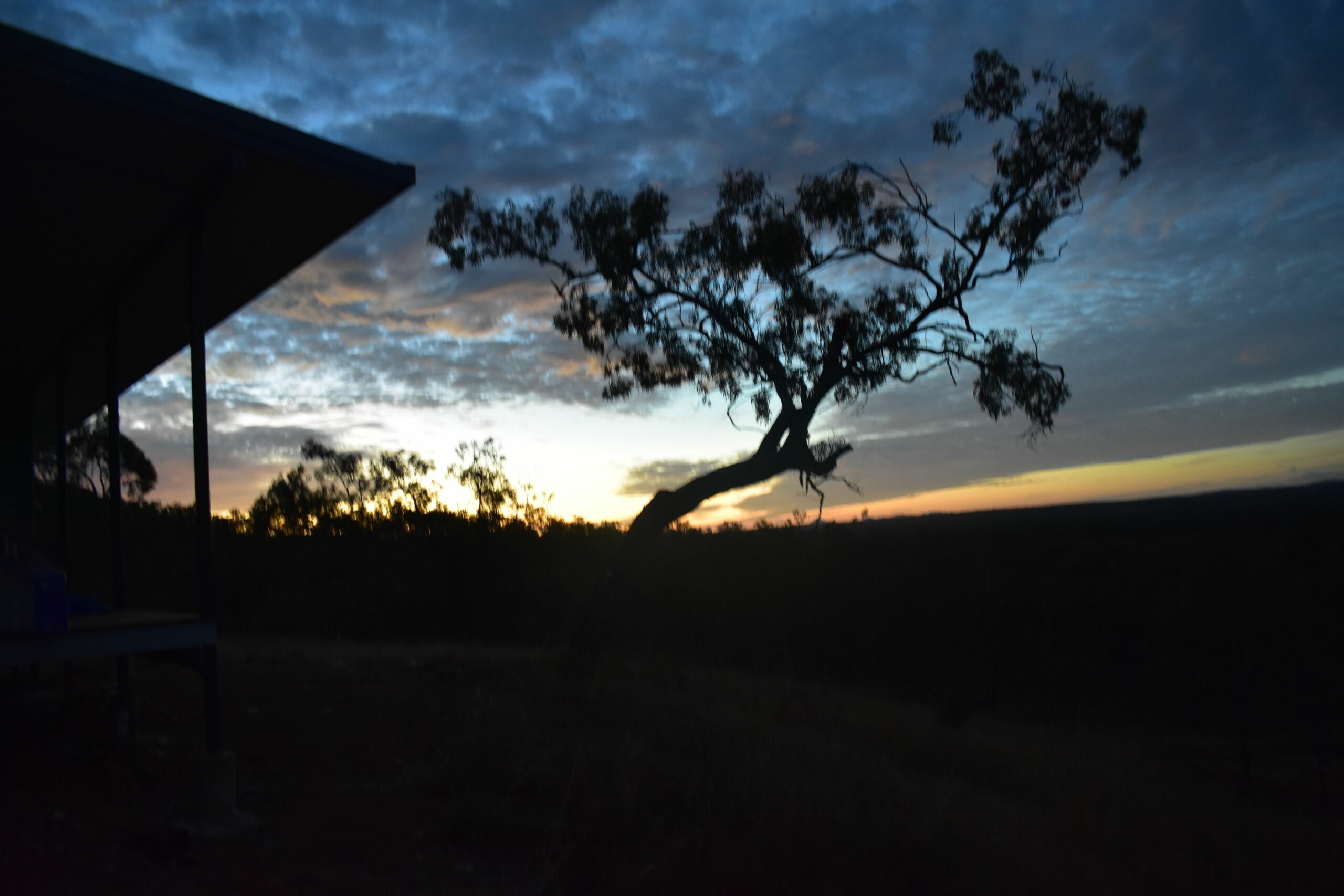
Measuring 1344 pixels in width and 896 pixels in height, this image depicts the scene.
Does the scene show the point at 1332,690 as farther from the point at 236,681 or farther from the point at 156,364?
the point at 156,364

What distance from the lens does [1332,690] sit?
858 inches

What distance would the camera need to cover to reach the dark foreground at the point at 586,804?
181 inches

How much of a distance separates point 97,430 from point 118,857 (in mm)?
23554

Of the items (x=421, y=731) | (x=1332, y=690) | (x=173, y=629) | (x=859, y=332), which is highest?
(x=859, y=332)

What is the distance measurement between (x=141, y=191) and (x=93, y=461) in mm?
22889

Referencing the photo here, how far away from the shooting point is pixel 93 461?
975 inches

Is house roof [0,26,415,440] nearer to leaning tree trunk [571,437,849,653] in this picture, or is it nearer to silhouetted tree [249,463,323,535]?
leaning tree trunk [571,437,849,653]

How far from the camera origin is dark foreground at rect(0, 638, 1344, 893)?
4.59m

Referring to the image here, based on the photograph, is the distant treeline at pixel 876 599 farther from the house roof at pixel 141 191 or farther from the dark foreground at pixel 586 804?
the house roof at pixel 141 191

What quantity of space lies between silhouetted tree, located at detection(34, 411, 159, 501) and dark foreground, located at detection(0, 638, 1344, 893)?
14705mm

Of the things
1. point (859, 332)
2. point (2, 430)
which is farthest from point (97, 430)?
point (859, 332)

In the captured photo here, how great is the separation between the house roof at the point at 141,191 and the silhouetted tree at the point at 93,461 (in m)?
16.6

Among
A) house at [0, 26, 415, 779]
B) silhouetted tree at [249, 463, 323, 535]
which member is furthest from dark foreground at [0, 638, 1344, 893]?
silhouetted tree at [249, 463, 323, 535]

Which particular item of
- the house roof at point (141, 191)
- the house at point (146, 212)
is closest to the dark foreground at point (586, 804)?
the house at point (146, 212)
